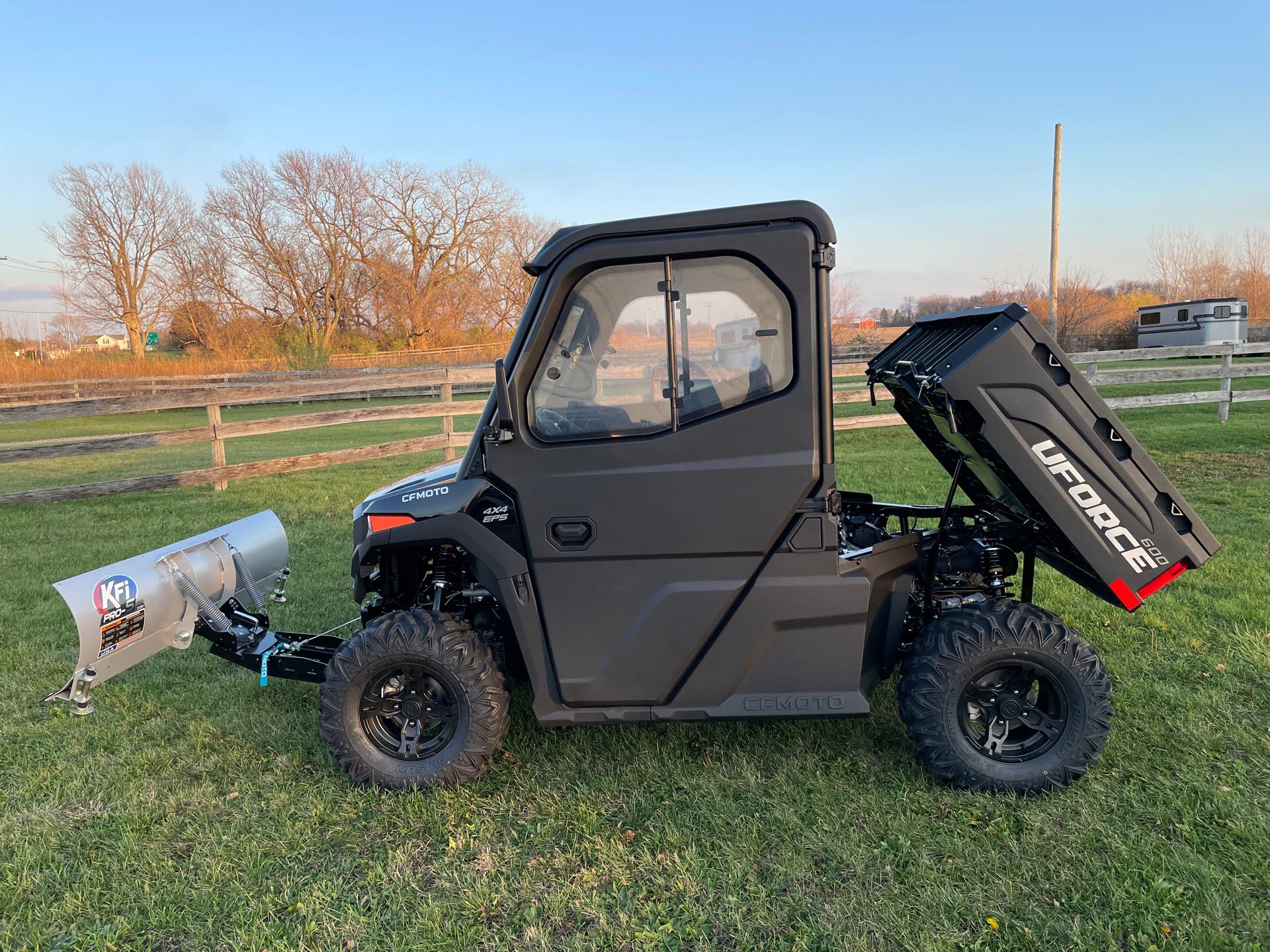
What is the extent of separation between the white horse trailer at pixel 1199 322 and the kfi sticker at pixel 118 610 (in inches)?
1300

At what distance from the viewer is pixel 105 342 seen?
52.9 meters

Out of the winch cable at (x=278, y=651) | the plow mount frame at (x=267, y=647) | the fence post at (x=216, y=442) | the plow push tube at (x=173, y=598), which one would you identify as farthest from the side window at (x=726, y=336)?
the fence post at (x=216, y=442)

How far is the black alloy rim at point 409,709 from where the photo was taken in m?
3.43

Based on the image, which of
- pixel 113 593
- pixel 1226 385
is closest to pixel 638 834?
pixel 113 593

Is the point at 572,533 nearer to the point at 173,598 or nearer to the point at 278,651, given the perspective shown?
the point at 278,651

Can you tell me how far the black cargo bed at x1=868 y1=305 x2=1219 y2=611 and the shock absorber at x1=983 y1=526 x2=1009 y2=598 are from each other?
436 mm

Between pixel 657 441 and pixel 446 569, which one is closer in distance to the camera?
pixel 657 441

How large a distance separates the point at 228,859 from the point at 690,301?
8.99 ft

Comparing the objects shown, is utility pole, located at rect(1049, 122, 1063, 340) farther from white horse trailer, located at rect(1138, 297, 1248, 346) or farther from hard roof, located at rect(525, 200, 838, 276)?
hard roof, located at rect(525, 200, 838, 276)

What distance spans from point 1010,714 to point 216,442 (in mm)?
10500

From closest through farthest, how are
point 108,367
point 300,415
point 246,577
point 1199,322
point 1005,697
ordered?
1. point 1005,697
2. point 246,577
3. point 300,415
4. point 1199,322
5. point 108,367

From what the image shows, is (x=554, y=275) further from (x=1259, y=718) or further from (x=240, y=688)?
(x=1259, y=718)

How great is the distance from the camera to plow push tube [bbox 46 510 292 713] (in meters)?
3.43

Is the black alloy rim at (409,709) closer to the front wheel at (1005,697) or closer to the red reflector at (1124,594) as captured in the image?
the front wheel at (1005,697)
